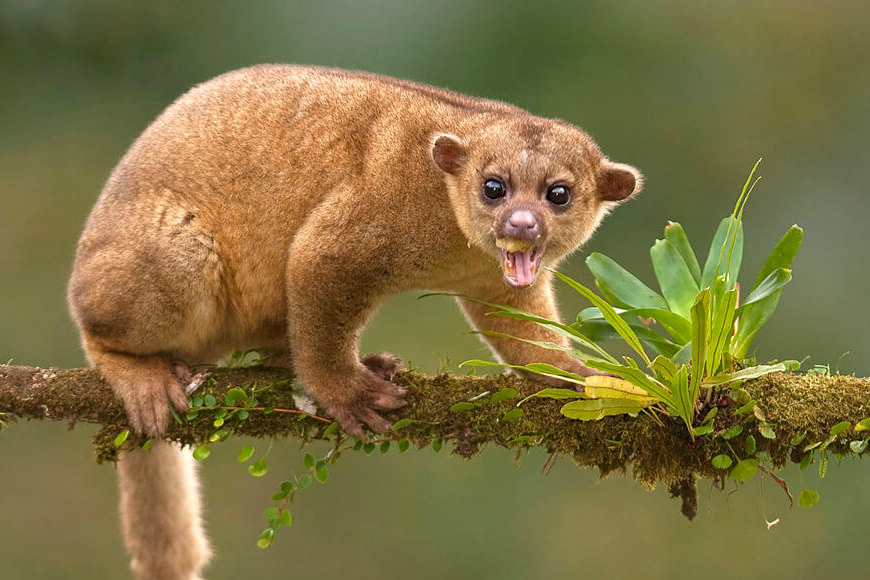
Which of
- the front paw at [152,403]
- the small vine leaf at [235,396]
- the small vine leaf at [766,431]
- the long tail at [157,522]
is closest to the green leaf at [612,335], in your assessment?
the small vine leaf at [766,431]

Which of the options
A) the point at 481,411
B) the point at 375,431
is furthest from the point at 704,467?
the point at 375,431

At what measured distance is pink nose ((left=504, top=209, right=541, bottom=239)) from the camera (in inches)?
158

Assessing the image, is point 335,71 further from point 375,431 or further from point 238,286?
point 375,431

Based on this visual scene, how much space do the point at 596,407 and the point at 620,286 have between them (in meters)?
0.52

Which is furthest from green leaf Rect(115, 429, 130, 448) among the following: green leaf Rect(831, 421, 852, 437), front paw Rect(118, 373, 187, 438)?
green leaf Rect(831, 421, 852, 437)

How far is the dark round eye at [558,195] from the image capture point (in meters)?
4.29

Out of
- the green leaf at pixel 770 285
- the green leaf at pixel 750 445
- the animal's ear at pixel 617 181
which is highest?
the animal's ear at pixel 617 181

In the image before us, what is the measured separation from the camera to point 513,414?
3998 millimetres

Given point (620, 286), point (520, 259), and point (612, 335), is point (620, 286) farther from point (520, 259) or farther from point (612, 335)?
point (520, 259)

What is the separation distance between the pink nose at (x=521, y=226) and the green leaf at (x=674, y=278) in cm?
43

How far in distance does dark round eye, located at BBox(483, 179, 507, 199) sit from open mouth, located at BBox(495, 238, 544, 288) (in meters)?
0.22

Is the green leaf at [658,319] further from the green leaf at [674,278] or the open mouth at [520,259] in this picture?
the open mouth at [520,259]

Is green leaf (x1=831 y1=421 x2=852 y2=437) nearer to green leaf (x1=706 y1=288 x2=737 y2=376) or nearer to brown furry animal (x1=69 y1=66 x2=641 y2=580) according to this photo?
green leaf (x1=706 y1=288 x2=737 y2=376)

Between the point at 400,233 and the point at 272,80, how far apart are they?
100 cm
